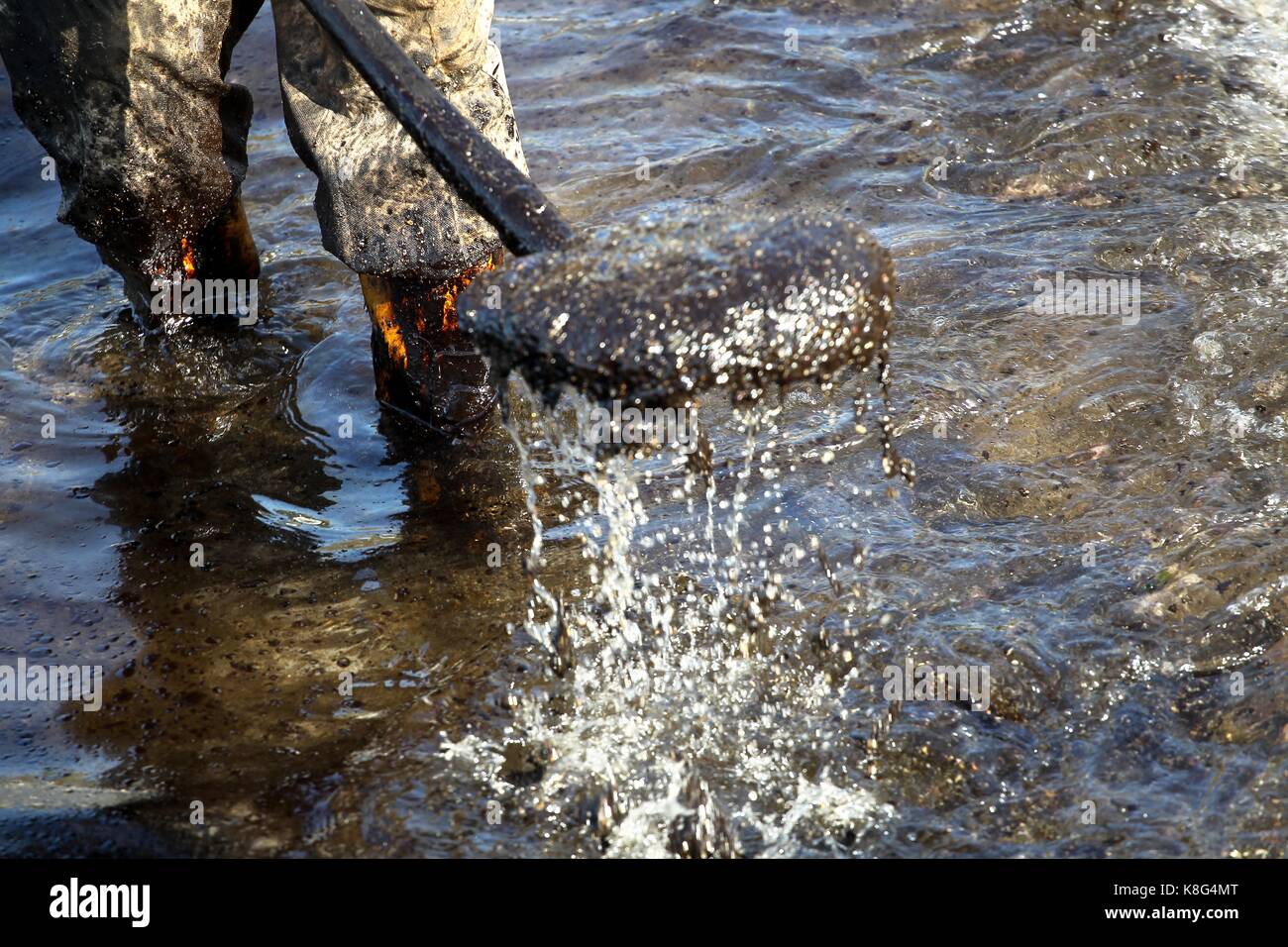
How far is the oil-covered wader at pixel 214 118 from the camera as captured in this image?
11.6 feet

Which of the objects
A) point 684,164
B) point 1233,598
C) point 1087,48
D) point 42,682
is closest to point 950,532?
point 1233,598

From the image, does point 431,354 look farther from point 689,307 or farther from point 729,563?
point 689,307

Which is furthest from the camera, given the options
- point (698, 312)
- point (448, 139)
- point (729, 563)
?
point (729, 563)

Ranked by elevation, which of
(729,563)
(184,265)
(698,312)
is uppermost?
(698,312)

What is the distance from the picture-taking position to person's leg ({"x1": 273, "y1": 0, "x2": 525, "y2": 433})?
3.53m

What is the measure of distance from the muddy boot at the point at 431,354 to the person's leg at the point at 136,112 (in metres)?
Result: 0.70

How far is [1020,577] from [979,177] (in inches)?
94.7

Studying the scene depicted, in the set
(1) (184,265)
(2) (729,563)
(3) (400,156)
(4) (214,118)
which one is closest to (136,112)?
(4) (214,118)

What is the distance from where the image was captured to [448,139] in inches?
112

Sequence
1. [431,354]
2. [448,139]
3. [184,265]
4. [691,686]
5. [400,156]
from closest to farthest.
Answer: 1. [448,139]
2. [691,686]
3. [400,156]
4. [431,354]
5. [184,265]

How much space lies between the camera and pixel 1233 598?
10.1 feet

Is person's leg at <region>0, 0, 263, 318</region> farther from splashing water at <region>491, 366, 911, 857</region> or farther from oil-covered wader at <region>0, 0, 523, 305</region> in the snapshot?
splashing water at <region>491, 366, 911, 857</region>

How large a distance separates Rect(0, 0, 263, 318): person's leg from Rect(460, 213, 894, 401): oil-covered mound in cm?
186

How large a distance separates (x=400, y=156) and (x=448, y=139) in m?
0.71
